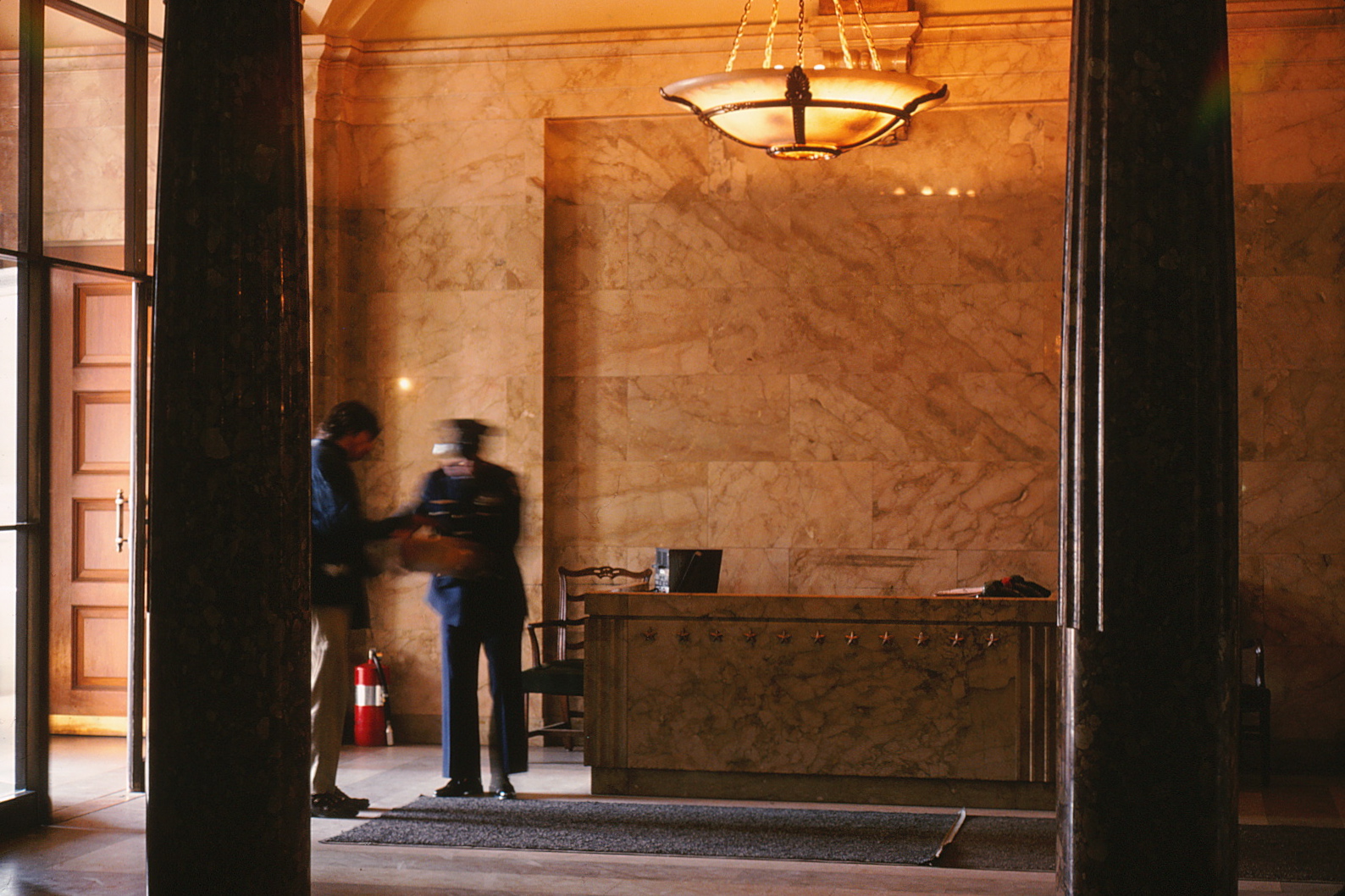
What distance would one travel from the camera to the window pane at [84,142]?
6.38 m

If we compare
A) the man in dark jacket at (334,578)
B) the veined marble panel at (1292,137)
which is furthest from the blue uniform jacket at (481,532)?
the veined marble panel at (1292,137)

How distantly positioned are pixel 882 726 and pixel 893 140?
3.76 meters

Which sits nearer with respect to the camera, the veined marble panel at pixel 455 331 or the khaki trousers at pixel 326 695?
the khaki trousers at pixel 326 695

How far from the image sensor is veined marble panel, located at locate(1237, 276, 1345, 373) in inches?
316

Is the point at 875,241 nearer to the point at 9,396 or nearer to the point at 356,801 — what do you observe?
the point at 356,801

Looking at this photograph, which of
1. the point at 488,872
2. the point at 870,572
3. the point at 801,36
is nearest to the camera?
the point at 488,872

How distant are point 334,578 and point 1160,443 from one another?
13.8 feet

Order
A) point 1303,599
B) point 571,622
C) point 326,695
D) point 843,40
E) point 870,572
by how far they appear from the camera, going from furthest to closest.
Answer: point 870,572, point 1303,599, point 571,622, point 326,695, point 843,40

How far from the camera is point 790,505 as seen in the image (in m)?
8.64

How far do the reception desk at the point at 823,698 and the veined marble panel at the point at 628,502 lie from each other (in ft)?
5.79

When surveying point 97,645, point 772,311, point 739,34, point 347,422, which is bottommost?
point 97,645

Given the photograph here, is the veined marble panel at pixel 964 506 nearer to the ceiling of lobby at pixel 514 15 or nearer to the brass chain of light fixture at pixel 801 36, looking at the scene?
the brass chain of light fixture at pixel 801 36

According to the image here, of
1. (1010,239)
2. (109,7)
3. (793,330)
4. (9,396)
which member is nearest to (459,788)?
(9,396)

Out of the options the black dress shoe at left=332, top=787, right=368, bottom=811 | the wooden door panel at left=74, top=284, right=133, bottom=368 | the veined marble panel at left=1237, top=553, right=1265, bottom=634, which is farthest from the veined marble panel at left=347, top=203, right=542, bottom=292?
the veined marble panel at left=1237, top=553, right=1265, bottom=634
